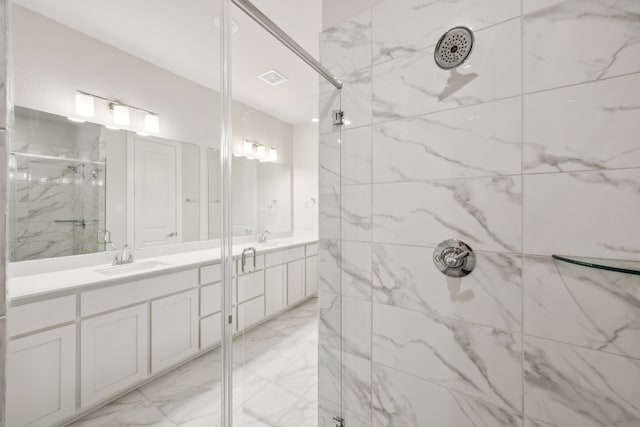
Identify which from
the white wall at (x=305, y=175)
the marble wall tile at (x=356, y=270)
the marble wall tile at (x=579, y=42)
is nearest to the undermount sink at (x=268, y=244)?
the white wall at (x=305, y=175)

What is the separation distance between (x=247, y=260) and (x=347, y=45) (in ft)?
3.87

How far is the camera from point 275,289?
4.61ft

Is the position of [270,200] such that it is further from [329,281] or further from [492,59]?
[492,59]

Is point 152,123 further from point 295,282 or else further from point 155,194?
point 295,282

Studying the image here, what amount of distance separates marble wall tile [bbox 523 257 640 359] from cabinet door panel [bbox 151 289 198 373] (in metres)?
1.80

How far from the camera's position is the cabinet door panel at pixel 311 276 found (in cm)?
135

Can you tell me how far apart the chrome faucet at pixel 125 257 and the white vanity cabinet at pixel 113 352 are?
23 cm

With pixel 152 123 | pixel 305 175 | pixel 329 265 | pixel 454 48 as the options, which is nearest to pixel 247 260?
pixel 329 265

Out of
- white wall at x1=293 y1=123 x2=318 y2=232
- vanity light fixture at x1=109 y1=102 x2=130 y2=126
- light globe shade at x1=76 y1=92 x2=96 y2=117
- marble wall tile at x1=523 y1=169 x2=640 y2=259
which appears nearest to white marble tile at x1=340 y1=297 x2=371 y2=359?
white wall at x1=293 y1=123 x2=318 y2=232

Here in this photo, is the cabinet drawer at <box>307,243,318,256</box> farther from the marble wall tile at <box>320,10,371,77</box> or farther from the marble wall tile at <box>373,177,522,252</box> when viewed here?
the marble wall tile at <box>320,10,371,77</box>

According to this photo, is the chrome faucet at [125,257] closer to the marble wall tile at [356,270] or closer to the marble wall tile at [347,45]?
the marble wall tile at [356,270]

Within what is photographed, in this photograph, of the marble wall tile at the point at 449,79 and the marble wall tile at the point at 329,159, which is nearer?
the marble wall tile at the point at 449,79

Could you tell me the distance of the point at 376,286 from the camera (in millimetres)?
1153

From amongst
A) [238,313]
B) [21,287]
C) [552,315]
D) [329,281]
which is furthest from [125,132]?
[552,315]
